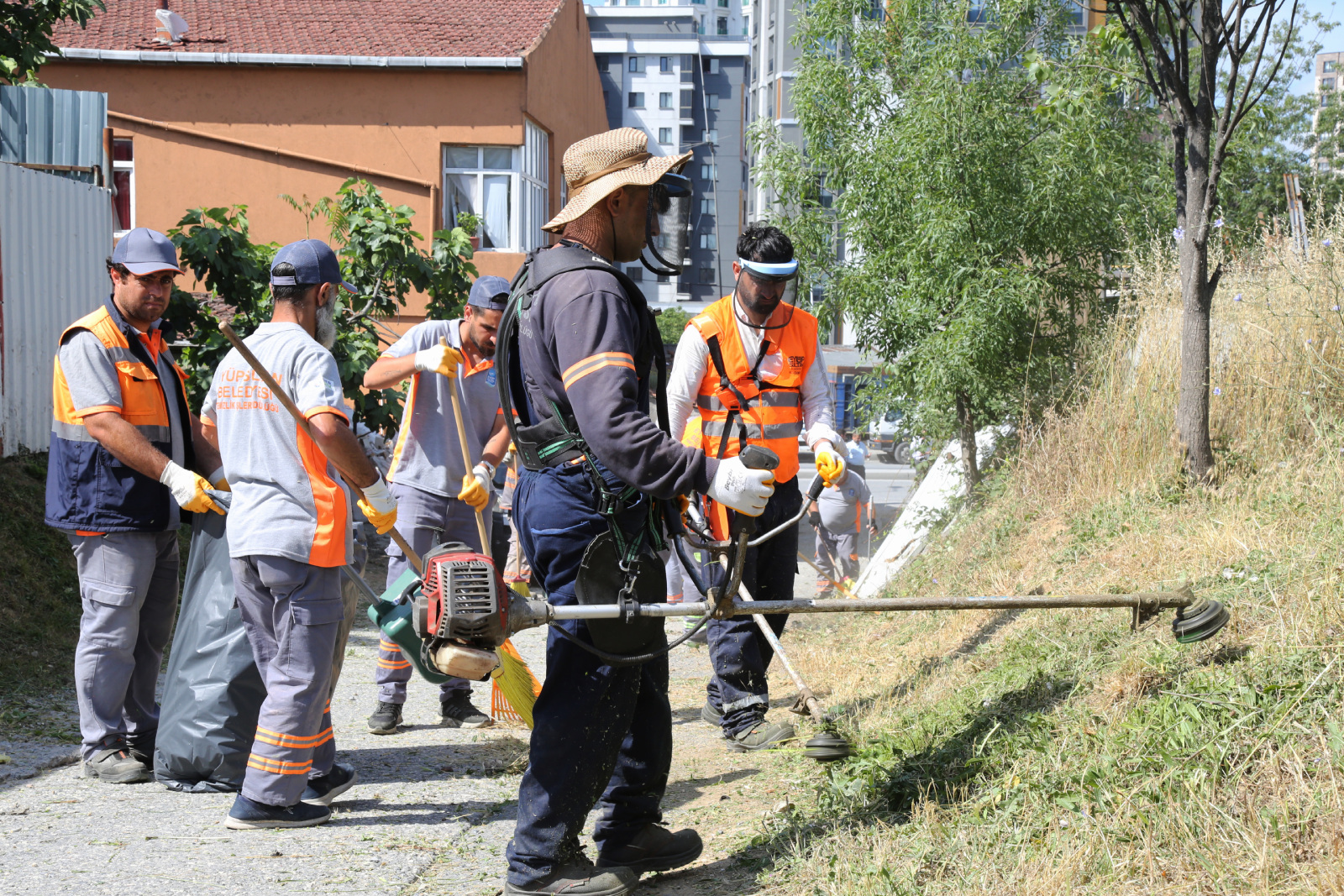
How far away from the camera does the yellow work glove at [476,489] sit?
5.11 meters

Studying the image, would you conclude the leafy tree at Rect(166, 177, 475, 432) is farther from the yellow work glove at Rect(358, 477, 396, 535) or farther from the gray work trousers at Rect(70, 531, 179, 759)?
the yellow work glove at Rect(358, 477, 396, 535)

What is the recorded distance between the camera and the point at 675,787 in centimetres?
430

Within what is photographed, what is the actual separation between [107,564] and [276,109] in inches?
610

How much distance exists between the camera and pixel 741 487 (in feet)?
9.23

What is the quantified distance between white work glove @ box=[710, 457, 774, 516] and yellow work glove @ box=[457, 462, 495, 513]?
2.44m

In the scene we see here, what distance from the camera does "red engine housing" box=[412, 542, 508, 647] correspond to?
2.89 meters

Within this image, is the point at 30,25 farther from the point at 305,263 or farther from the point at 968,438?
the point at 968,438

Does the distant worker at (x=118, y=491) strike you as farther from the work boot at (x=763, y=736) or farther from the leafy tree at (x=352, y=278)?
the leafy tree at (x=352, y=278)

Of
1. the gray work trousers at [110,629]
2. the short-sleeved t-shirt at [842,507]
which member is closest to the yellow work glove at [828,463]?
the gray work trousers at [110,629]

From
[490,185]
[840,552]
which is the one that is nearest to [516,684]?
[840,552]

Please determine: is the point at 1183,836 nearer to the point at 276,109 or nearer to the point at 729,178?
the point at 276,109

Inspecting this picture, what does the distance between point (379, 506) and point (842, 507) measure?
22.2 ft

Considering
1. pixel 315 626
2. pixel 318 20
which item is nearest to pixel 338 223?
pixel 315 626

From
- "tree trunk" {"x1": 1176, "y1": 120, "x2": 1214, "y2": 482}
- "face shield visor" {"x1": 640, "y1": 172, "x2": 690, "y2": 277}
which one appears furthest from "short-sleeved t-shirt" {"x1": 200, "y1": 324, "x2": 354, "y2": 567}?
"tree trunk" {"x1": 1176, "y1": 120, "x2": 1214, "y2": 482}
